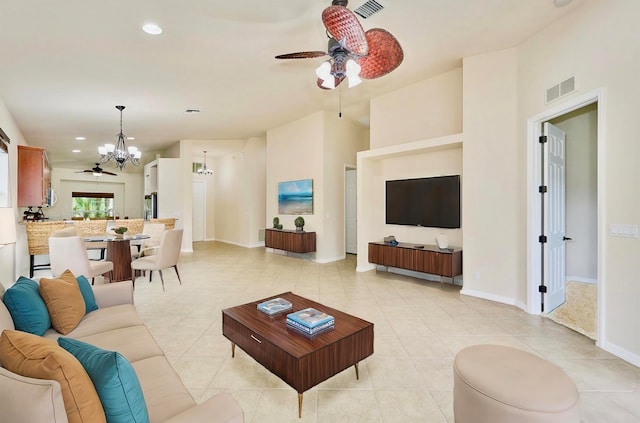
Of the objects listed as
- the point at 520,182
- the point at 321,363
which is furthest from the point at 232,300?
the point at 520,182

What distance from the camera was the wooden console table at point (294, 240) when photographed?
261 inches

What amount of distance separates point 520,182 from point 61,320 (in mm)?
4643

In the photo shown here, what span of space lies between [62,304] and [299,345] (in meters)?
1.64

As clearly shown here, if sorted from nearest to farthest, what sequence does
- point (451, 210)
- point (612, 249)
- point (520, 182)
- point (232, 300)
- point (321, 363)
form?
1. point (321, 363)
2. point (612, 249)
3. point (520, 182)
4. point (232, 300)
5. point (451, 210)

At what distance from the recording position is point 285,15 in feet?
10.3

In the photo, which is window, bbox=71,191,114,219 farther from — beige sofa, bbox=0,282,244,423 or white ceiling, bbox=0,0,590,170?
beige sofa, bbox=0,282,244,423

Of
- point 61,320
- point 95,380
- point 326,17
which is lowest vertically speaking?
point 61,320

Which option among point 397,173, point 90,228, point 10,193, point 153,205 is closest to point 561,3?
point 397,173

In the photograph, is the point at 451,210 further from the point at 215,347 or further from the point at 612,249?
the point at 215,347

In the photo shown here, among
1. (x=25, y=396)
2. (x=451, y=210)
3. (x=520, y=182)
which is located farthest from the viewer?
(x=451, y=210)

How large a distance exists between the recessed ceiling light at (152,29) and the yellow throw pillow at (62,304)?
2.63 meters

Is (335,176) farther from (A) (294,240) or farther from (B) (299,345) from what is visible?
(B) (299,345)

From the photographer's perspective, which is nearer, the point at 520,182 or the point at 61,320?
the point at 61,320

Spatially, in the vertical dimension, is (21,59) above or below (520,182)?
above
